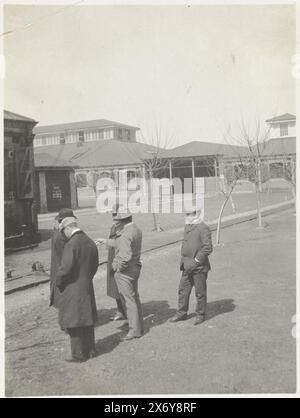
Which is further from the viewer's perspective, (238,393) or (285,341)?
(285,341)

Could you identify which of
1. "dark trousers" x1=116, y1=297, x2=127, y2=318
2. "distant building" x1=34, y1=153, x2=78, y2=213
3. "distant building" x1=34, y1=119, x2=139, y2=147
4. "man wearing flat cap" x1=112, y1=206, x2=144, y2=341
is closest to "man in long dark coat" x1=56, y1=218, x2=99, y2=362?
"man wearing flat cap" x1=112, y1=206, x2=144, y2=341

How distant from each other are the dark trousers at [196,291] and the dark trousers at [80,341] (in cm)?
164

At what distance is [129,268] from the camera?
5.93 metres

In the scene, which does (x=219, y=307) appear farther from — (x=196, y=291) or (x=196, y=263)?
(x=196, y=263)

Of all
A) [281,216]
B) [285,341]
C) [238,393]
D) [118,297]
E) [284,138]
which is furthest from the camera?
[284,138]

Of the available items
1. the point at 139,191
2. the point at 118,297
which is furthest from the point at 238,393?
the point at 139,191

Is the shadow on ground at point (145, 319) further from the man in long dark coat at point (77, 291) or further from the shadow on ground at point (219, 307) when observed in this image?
the shadow on ground at point (219, 307)

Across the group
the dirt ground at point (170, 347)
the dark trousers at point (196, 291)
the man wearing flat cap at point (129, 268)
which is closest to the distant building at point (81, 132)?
the dirt ground at point (170, 347)

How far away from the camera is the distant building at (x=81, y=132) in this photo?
55062mm

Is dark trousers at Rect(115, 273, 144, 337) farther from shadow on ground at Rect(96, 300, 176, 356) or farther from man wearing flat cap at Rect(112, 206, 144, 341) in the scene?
shadow on ground at Rect(96, 300, 176, 356)

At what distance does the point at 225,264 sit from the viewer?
10883 mm

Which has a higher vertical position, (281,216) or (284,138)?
(284,138)

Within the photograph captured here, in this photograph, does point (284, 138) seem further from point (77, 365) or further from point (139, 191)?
point (77, 365)
